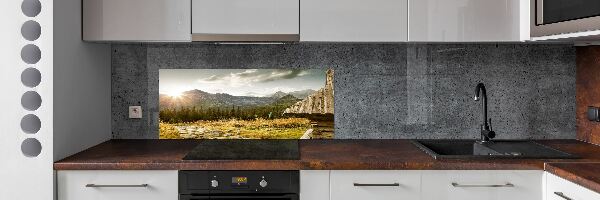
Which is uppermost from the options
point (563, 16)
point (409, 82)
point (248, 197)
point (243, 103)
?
point (563, 16)

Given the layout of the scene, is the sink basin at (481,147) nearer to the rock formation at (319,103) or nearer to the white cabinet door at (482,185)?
the white cabinet door at (482,185)

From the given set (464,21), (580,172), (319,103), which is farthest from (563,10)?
(319,103)

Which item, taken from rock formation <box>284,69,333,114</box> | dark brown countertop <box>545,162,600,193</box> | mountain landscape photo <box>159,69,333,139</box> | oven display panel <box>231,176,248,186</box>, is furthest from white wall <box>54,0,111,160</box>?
dark brown countertop <box>545,162,600,193</box>

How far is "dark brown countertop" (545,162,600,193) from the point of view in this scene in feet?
6.60

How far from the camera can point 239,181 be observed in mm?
2439

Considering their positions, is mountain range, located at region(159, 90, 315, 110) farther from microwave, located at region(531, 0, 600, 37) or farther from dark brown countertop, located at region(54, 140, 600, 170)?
microwave, located at region(531, 0, 600, 37)

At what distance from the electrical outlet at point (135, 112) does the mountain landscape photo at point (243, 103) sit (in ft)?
0.36

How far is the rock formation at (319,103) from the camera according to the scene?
125 inches

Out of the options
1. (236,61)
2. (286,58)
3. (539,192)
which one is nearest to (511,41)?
(539,192)

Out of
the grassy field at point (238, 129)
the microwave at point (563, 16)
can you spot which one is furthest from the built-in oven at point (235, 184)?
the microwave at point (563, 16)

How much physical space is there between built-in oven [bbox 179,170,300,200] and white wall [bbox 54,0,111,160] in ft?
1.84

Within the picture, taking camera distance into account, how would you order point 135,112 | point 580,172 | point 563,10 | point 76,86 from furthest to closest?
1. point 135,112
2. point 76,86
3. point 563,10
4. point 580,172

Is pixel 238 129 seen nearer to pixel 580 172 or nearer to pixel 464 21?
pixel 464 21

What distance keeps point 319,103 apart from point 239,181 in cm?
89
